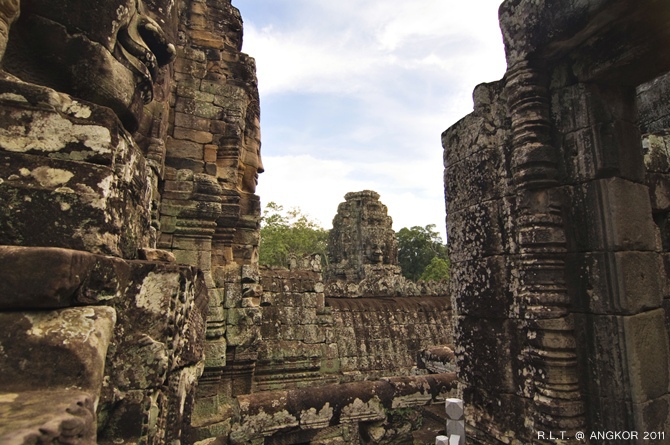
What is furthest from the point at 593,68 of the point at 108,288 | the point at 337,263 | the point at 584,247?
the point at 337,263

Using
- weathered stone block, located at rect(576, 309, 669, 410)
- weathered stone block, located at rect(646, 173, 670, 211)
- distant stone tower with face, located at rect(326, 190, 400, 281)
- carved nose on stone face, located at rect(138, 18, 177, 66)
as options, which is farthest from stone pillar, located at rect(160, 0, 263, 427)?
distant stone tower with face, located at rect(326, 190, 400, 281)

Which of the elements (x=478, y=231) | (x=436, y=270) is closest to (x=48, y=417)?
(x=478, y=231)

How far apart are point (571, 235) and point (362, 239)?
688 inches

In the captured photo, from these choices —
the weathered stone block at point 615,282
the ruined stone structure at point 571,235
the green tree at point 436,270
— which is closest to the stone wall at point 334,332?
the ruined stone structure at point 571,235

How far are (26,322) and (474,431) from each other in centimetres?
321

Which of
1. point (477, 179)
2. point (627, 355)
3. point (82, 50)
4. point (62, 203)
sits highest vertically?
point (82, 50)

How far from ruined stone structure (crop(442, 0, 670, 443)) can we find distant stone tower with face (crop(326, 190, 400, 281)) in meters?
16.4

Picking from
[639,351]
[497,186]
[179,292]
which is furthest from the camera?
[497,186]

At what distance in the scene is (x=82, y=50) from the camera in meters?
1.58

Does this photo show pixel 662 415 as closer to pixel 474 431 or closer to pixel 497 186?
pixel 474 431

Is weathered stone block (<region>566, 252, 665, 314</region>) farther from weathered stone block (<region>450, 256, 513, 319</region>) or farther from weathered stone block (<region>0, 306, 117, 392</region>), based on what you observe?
weathered stone block (<region>0, 306, 117, 392</region>)

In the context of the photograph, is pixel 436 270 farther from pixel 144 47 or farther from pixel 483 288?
pixel 144 47

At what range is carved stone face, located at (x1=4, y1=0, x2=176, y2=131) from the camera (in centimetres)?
153

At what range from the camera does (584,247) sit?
2645mm
